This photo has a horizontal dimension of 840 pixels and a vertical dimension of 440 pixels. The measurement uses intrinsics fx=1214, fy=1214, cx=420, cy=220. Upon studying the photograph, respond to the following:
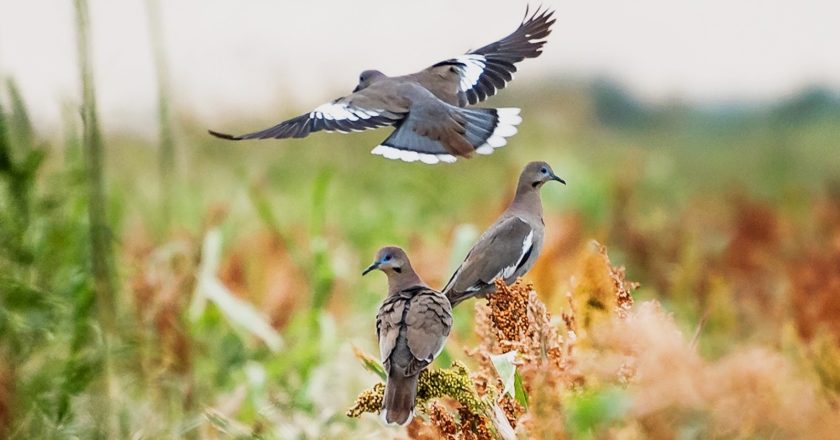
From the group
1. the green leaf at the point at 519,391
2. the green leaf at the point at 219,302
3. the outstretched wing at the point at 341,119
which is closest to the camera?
the outstretched wing at the point at 341,119

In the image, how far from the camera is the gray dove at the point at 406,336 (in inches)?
40.8

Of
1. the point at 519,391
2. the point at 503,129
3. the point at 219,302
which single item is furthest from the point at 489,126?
the point at 219,302

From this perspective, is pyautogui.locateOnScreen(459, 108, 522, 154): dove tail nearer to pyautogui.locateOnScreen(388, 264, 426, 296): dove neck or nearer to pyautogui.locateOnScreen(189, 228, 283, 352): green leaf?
pyautogui.locateOnScreen(388, 264, 426, 296): dove neck

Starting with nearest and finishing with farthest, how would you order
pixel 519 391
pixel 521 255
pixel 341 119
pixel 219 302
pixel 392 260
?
pixel 341 119
pixel 392 260
pixel 521 255
pixel 519 391
pixel 219 302

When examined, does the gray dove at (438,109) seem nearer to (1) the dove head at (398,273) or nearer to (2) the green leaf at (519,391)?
(1) the dove head at (398,273)

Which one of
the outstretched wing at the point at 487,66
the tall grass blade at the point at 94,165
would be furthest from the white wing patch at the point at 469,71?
the tall grass blade at the point at 94,165

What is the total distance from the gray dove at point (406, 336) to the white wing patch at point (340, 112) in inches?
5.3

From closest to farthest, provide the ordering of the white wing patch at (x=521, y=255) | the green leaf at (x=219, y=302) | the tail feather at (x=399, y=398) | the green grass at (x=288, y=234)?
1. the tail feather at (x=399, y=398)
2. the white wing patch at (x=521, y=255)
3. the green grass at (x=288, y=234)
4. the green leaf at (x=219, y=302)

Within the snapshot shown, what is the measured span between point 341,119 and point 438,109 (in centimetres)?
10

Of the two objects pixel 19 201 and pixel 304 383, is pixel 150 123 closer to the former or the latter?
pixel 304 383

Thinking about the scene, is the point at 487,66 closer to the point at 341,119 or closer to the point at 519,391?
the point at 341,119

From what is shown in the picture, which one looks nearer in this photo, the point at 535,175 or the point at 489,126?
the point at 489,126

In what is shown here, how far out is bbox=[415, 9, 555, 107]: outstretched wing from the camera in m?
1.14

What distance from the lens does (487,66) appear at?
1.18 m
